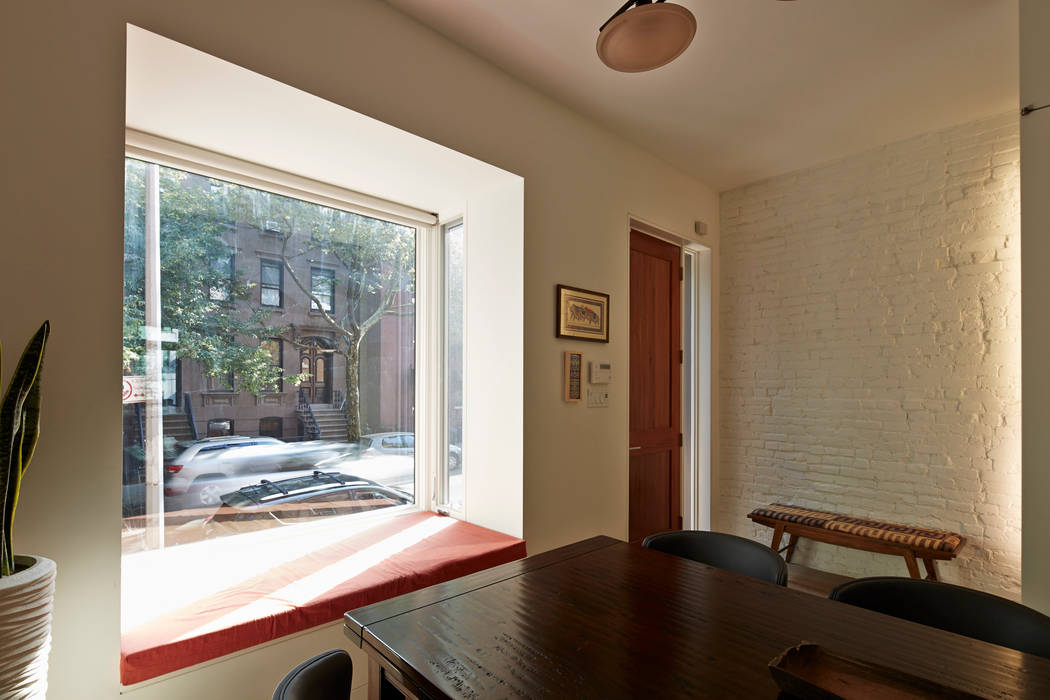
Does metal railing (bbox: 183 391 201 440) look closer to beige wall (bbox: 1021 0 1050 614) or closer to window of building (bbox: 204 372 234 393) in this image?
window of building (bbox: 204 372 234 393)

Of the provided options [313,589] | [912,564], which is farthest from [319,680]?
[912,564]

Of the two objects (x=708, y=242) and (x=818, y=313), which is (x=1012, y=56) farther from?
(x=708, y=242)

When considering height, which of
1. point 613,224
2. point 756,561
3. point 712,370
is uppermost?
point 613,224

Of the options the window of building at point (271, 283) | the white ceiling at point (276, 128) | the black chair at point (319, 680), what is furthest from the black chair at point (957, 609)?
the window of building at point (271, 283)

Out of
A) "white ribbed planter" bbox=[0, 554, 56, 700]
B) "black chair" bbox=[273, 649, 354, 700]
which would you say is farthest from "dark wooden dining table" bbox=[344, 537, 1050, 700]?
"white ribbed planter" bbox=[0, 554, 56, 700]

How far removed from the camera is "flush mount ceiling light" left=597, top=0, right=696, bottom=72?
153 centimetres

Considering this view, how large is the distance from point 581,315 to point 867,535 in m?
2.15

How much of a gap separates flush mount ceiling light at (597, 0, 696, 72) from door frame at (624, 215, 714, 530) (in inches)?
105

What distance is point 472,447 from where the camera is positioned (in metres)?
3.12

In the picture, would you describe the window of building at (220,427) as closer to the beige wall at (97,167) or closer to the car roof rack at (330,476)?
the car roof rack at (330,476)

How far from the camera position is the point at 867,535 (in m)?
3.18

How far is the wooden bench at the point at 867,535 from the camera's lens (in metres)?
3.01

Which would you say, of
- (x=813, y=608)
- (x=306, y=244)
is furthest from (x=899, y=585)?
(x=306, y=244)

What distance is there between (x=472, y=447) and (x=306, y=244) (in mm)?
1447
